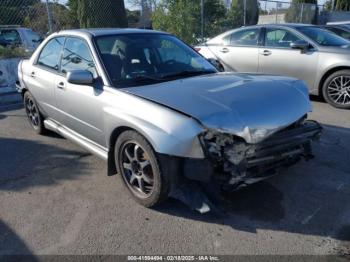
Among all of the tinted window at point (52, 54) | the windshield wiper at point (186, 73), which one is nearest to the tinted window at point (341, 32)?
the windshield wiper at point (186, 73)

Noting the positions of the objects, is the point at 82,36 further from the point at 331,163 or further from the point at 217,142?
the point at 331,163

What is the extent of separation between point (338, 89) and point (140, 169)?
492cm

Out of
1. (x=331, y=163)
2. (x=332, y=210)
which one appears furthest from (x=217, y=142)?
(x=331, y=163)

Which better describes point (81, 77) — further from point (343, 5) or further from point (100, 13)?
point (343, 5)

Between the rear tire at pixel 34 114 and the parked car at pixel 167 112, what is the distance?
3.05 feet

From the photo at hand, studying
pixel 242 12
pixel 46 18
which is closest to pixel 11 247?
pixel 46 18

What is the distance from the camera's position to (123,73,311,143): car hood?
3.00 meters

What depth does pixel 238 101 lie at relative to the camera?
3.20 meters

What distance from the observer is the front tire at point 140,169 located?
3.25m

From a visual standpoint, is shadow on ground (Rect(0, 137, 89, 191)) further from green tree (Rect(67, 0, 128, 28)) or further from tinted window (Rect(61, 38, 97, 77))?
green tree (Rect(67, 0, 128, 28))

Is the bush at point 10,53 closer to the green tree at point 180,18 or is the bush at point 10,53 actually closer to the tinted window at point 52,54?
the tinted window at point 52,54

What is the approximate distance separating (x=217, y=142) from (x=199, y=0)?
11784 millimetres

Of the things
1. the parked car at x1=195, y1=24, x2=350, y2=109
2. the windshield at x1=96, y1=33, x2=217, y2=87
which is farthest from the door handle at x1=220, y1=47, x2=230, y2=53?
the windshield at x1=96, y1=33, x2=217, y2=87

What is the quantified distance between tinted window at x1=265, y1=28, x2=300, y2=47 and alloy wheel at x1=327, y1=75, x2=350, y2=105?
1248 millimetres
